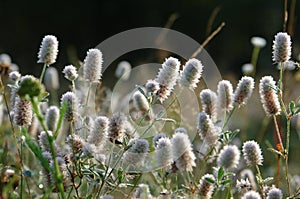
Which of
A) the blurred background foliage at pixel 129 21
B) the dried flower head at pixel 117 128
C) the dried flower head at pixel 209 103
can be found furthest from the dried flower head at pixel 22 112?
the blurred background foliage at pixel 129 21

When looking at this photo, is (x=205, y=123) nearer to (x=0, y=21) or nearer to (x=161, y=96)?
(x=161, y=96)

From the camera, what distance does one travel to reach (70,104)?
4.65ft

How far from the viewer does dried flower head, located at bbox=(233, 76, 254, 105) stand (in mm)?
1496

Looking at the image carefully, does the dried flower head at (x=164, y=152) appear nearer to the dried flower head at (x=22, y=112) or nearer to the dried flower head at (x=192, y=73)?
the dried flower head at (x=192, y=73)

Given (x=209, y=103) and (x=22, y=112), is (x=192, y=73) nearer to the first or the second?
(x=209, y=103)

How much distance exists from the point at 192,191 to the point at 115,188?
0.19 meters

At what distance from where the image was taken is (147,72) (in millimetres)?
3928

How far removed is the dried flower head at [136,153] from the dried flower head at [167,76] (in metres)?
0.18

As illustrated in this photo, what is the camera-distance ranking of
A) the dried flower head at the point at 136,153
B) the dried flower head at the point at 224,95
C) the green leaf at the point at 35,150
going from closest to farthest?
the green leaf at the point at 35,150
the dried flower head at the point at 136,153
the dried flower head at the point at 224,95

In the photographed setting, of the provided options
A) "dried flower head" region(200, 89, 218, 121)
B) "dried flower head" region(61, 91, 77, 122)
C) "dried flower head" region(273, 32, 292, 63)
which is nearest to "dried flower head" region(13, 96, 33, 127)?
"dried flower head" region(61, 91, 77, 122)

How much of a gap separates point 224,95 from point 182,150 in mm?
335

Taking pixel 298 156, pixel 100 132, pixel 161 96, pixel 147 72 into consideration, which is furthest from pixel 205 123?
pixel 147 72

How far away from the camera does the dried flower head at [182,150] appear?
1.26 meters

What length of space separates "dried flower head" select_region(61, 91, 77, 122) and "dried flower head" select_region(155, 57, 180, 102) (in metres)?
0.21
